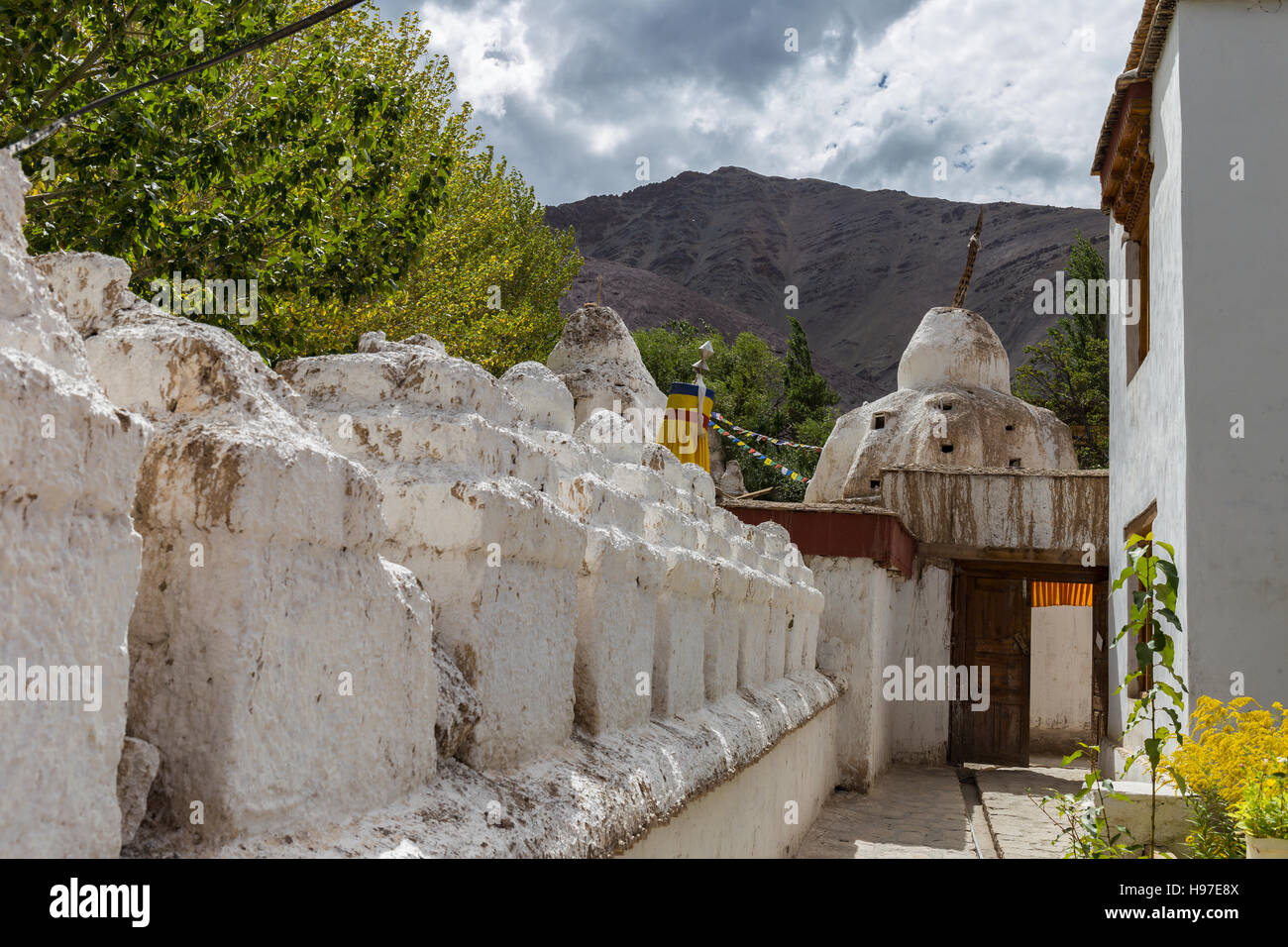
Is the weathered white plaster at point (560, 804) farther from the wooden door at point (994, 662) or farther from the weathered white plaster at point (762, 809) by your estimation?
the wooden door at point (994, 662)

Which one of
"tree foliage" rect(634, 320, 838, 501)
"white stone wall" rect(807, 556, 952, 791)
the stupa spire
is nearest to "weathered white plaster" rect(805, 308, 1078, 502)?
the stupa spire

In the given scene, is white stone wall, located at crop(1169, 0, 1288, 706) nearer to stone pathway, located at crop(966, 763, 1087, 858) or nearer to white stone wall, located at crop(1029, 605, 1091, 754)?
stone pathway, located at crop(966, 763, 1087, 858)

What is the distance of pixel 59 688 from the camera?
4.53 feet

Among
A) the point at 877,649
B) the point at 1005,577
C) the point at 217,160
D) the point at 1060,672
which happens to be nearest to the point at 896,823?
the point at 877,649

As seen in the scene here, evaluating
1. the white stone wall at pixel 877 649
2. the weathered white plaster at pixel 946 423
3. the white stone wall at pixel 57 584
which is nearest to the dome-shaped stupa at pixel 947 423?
the weathered white plaster at pixel 946 423

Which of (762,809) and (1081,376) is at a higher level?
(1081,376)

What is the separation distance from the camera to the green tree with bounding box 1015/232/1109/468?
29.4 metres

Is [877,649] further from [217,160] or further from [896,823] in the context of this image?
[217,160]

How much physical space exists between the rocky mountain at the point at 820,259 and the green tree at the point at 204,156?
49.3 metres

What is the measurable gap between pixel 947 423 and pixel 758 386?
58.8ft

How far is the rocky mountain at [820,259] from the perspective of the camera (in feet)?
206

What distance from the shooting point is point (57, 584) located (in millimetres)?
1393
